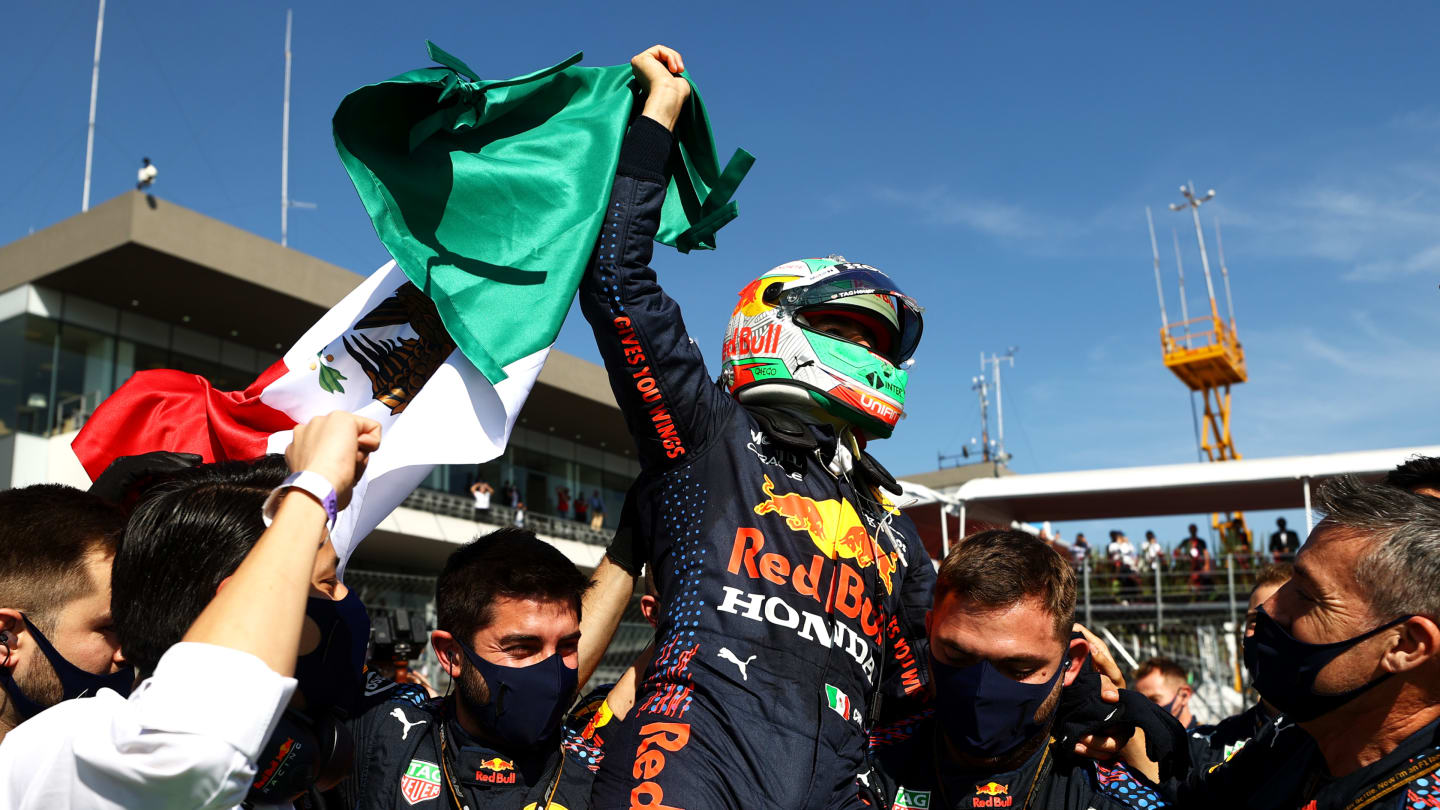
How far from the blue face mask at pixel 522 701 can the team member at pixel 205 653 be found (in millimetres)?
1300

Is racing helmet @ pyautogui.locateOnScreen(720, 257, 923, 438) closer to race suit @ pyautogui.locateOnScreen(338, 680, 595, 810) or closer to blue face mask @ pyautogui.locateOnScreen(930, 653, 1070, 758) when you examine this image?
blue face mask @ pyautogui.locateOnScreen(930, 653, 1070, 758)

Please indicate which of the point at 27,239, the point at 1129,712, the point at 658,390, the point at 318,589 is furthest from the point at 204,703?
the point at 27,239

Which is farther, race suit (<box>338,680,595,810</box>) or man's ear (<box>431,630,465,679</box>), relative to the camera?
man's ear (<box>431,630,465,679</box>)

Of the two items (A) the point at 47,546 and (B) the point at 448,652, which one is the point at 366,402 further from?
(A) the point at 47,546

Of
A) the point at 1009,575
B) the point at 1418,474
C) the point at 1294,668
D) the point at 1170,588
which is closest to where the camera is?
the point at 1294,668

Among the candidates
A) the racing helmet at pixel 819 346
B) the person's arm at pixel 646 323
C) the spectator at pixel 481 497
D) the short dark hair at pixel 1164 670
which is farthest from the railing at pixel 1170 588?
the person's arm at pixel 646 323

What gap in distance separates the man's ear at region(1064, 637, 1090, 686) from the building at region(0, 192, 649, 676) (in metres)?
16.5

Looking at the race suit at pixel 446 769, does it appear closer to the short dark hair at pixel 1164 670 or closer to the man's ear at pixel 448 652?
the man's ear at pixel 448 652

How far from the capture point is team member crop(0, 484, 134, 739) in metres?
2.73

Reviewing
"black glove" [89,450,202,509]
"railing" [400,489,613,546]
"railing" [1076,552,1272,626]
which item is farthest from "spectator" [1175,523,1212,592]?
"black glove" [89,450,202,509]

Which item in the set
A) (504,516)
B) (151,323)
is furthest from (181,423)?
(504,516)

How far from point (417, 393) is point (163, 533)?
5.90ft

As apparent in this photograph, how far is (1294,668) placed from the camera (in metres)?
2.79

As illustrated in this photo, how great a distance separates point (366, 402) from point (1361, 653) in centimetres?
304
